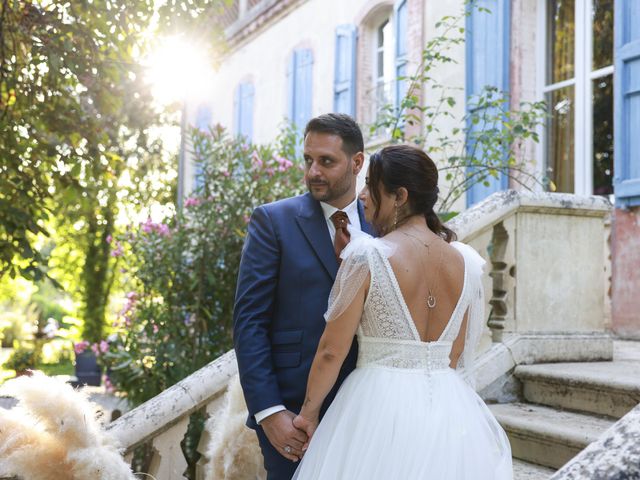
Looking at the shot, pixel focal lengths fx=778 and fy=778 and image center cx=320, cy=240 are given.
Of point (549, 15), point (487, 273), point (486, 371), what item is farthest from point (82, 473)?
point (549, 15)

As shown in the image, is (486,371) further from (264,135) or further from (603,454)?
(264,135)

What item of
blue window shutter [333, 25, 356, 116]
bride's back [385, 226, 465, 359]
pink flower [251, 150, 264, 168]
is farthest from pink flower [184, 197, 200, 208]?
bride's back [385, 226, 465, 359]

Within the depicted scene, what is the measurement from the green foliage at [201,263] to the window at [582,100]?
2555mm

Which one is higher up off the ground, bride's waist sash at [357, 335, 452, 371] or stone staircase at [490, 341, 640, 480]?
bride's waist sash at [357, 335, 452, 371]

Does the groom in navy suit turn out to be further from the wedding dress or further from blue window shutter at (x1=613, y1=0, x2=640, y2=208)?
blue window shutter at (x1=613, y1=0, x2=640, y2=208)

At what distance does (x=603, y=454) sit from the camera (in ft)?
4.98

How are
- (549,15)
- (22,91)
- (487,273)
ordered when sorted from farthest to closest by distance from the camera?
(549,15) → (22,91) → (487,273)

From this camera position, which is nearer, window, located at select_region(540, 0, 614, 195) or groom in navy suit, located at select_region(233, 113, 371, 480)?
groom in navy suit, located at select_region(233, 113, 371, 480)

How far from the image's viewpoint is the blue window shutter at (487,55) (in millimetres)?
7734

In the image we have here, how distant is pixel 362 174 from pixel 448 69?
5.74m

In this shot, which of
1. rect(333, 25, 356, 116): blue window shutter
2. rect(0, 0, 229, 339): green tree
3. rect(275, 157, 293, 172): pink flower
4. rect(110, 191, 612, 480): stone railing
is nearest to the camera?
rect(110, 191, 612, 480): stone railing

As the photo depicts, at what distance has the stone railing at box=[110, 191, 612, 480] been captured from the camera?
13.8 feet

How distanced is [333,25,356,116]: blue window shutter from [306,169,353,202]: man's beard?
307 inches

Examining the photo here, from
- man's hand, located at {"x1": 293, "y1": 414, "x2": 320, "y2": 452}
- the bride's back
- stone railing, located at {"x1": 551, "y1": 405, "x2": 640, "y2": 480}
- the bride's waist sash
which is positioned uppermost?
the bride's back
